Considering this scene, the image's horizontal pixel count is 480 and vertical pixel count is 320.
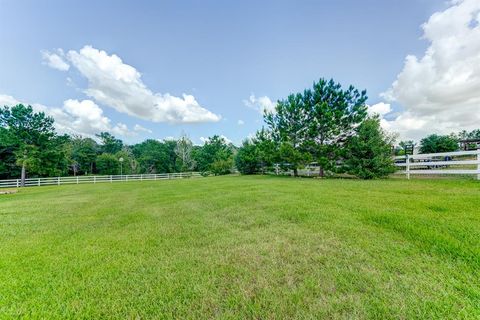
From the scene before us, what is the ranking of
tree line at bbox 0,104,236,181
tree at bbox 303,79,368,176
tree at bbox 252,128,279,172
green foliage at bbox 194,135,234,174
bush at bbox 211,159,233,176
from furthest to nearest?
1. green foliage at bbox 194,135,234,174
2. bush at bbox 211,159,233,176
3. tree line at bbox 0,104,236,181
4. tree at bbox 252,128,279,172
5. tree at bbox 303,79,368,176

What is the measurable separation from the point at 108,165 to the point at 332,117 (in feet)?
132

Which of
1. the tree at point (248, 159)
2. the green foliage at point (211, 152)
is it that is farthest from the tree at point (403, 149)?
the green foliage at point (211, 152)

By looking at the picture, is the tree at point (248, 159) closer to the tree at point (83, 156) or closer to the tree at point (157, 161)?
the tree at point (157, 161)

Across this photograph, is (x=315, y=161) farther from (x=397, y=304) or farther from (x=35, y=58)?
(x=35, y=58)

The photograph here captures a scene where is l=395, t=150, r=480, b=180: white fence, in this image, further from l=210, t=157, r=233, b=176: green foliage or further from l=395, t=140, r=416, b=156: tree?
l=210, t=157, r=233, b=176: green foliage

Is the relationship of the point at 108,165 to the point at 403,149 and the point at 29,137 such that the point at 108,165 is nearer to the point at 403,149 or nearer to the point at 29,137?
the point at 29,137

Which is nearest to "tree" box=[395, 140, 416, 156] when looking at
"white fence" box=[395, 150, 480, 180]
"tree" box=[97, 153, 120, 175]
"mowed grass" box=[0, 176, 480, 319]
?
"white fence" box=[395, 150, 480, 180]

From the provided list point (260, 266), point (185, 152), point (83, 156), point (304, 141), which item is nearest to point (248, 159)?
point (304, 141)

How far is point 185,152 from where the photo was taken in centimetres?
3666

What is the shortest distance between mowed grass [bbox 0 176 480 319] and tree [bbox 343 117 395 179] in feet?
21.2

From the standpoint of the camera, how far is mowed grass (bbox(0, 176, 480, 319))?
1.72 metres

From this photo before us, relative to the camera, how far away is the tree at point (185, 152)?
36.1m

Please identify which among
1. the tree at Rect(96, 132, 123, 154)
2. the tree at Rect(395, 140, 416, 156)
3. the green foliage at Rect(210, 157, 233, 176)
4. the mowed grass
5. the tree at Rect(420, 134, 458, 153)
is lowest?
the mowed grass

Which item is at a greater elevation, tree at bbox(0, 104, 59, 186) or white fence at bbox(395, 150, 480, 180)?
tree at bbox(0, 104, 59, 186)
